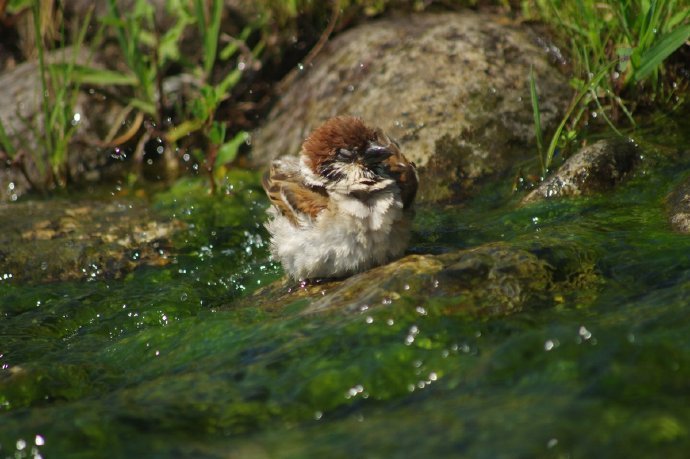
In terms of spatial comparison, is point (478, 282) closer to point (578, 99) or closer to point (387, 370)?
point (387, 370)

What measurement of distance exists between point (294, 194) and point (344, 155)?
1.38 feet

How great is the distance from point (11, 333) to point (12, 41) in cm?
578

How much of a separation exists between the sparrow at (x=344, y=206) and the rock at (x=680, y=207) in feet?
5.03

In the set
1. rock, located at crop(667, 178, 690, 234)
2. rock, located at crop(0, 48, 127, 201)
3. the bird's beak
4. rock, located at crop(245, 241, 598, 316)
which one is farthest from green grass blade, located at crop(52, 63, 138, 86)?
rock, located at crop(667, 178, 690, 234)

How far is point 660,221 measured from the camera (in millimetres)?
5402

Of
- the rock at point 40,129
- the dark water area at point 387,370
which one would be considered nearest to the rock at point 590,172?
the dark water area at point 387,370

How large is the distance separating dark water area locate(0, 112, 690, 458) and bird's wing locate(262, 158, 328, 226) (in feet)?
1.87

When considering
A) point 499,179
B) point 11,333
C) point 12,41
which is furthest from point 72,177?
point 499,179

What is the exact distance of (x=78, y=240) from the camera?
6.79 metres

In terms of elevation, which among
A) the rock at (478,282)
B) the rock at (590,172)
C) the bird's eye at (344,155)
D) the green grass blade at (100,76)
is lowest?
the green grass blade at (100,76)

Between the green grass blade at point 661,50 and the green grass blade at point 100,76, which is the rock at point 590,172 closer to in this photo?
the green grass blade at point 661,50

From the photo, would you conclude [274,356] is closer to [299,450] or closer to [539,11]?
[299,450]

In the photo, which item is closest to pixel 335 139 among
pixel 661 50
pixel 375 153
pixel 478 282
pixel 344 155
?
pixel 344 155

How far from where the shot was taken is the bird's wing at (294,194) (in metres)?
5.37
